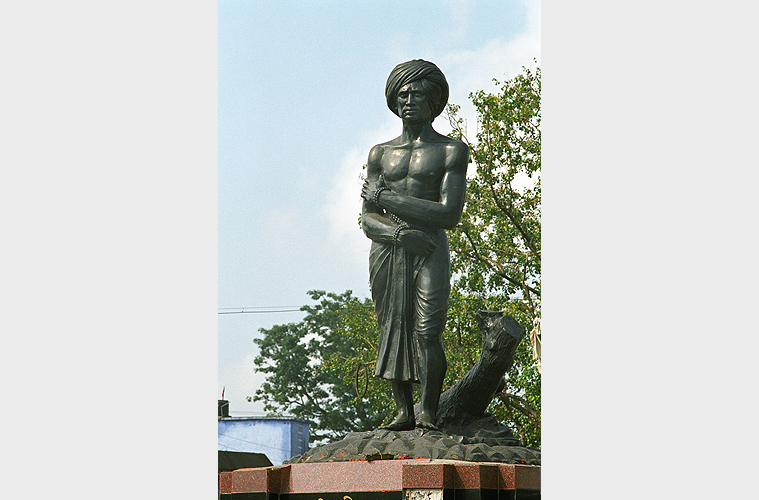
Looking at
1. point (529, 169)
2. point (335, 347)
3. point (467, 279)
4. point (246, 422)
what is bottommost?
point (246, 422)

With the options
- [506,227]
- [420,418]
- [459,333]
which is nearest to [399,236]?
[420,418]

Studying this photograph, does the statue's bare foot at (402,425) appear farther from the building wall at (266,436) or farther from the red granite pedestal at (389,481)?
the building wall at (266,436)

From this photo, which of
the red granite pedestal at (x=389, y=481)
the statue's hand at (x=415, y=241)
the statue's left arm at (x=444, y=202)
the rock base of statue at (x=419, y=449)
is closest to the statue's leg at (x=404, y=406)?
the rock base of statue at (x=419, y=449)

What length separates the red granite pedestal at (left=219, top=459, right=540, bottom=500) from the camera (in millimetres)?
5879

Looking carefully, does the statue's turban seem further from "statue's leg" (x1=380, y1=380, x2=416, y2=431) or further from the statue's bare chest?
"statue's leg" (x1=380, y1=380, x2=416, y2=431)

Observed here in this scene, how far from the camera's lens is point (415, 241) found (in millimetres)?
6891

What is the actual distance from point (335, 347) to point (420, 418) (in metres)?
12.9

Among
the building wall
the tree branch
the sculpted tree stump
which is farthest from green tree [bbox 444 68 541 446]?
the sculpted tree stump

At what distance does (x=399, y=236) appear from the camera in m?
6.90

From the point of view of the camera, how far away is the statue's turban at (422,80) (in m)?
7.07

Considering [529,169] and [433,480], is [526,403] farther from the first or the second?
[433,480]

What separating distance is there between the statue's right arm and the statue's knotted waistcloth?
10 centimetres

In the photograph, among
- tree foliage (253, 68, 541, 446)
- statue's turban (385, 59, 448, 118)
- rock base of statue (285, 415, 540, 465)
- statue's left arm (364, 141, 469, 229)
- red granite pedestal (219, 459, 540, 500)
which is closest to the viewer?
red granite pedestal (219, 459, 540, 500)

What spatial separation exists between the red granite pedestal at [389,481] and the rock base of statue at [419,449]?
0.11m
